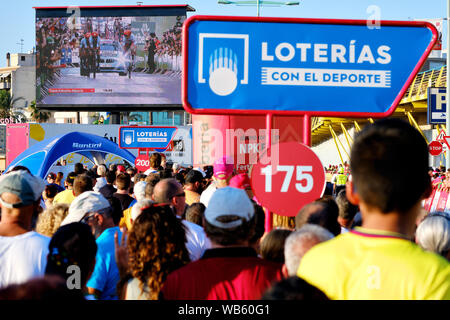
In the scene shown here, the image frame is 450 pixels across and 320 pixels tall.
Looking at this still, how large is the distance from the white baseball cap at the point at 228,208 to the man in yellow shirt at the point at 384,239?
746mm

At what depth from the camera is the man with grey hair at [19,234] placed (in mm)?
3162

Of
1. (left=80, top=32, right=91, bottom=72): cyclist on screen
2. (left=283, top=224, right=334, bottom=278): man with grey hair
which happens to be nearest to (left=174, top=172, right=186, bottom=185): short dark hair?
(left=283, top=224, right=334, bottom=278): man with grey hair

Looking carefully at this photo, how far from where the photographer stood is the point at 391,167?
2.05m

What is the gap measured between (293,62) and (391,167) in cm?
216

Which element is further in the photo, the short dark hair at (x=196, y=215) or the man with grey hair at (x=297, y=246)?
the short dark hair at (x=196, y=215)

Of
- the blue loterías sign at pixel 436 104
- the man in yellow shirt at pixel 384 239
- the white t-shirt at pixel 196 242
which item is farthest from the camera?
the blue loterías sign at pixel 436 104

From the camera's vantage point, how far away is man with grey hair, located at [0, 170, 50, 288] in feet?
10.4

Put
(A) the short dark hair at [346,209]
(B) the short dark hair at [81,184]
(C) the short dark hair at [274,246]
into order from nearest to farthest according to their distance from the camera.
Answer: (C) the short dark hair at [274,246]
(A) the short dark hair at [346,209]
(B) the short dark hair at [81,184]

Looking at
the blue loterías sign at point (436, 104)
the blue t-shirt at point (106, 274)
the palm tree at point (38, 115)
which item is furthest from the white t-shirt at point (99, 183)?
the palm tree at point (38, 115)

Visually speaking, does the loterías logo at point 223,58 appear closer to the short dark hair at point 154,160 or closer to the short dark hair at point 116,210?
the short dark hair at point 116,210
